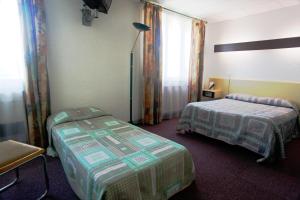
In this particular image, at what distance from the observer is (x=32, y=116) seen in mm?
2375

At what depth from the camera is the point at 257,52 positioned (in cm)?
388

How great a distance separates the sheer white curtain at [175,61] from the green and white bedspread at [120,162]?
215 cm

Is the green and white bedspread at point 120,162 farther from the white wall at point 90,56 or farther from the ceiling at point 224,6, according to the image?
the ceiling at point 224,6

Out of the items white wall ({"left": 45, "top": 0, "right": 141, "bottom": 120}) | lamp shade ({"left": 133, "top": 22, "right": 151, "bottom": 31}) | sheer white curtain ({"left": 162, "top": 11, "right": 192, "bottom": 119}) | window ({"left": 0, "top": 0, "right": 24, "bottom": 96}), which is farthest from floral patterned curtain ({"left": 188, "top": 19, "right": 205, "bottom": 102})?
window ({"left": 0, "top": 0, "right": 24, "bottom": 96})

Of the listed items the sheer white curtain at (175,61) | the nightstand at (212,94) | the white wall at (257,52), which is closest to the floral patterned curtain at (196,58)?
the sheer white curtain at (175,61)

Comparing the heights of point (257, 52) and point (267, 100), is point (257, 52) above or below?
above

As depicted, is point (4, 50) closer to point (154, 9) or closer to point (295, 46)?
point (154, 9)

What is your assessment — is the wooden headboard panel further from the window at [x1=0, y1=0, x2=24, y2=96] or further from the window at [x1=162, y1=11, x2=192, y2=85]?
the window at [x1=0, y1=0, x2=24, y2=96]

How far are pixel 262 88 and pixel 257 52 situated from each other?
32.0 inches

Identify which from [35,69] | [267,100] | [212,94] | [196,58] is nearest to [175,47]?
[196,58]

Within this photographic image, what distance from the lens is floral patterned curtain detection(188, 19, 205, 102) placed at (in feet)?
14.5

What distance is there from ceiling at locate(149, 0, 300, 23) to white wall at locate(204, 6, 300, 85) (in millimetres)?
194

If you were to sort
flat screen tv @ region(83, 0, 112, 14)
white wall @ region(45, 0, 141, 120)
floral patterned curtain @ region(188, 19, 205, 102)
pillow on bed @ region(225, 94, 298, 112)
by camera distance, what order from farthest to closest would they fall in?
floral patterned curtain @ region(188, 19, 205, 102) → pillow on bed @ region(225, 94, 298, 112) → white wall @ region(45, 0, 141, 120) → flat screen tv @ region(83, 0, 112, 14)

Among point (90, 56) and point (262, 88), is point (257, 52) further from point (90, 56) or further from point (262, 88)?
point (90, 56)
